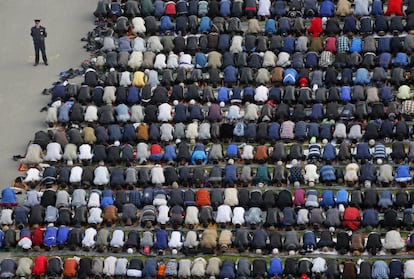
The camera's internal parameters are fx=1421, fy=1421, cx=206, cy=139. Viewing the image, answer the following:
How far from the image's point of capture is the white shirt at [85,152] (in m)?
62.3

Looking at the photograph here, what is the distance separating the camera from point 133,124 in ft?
209

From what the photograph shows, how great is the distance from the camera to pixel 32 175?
202ft

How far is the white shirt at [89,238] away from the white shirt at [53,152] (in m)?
5.03

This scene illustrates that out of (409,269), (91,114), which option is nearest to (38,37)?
(91,114)

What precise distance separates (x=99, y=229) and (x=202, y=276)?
5.43m

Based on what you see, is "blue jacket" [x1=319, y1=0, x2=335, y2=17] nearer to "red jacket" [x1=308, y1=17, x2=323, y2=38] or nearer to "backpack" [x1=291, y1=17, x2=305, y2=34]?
"red jacket" [x1=308, y1=17, x2=323, y2=38]

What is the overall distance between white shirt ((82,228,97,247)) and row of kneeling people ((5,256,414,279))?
757 mm

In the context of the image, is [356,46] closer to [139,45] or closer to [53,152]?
[139,45]

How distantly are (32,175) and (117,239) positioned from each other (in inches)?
230

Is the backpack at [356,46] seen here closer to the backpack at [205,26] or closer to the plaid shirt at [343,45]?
the plaid shirt at [343,45]

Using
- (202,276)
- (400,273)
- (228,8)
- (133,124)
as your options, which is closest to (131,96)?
(133,124)

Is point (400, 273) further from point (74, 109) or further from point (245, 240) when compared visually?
point (74, 109)

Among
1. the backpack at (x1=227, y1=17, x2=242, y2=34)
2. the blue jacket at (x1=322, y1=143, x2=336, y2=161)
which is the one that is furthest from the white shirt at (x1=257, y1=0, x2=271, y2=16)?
the blue jacket at (x1=322, y1=143, x2=336, y2=161)

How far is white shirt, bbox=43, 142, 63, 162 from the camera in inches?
2456
